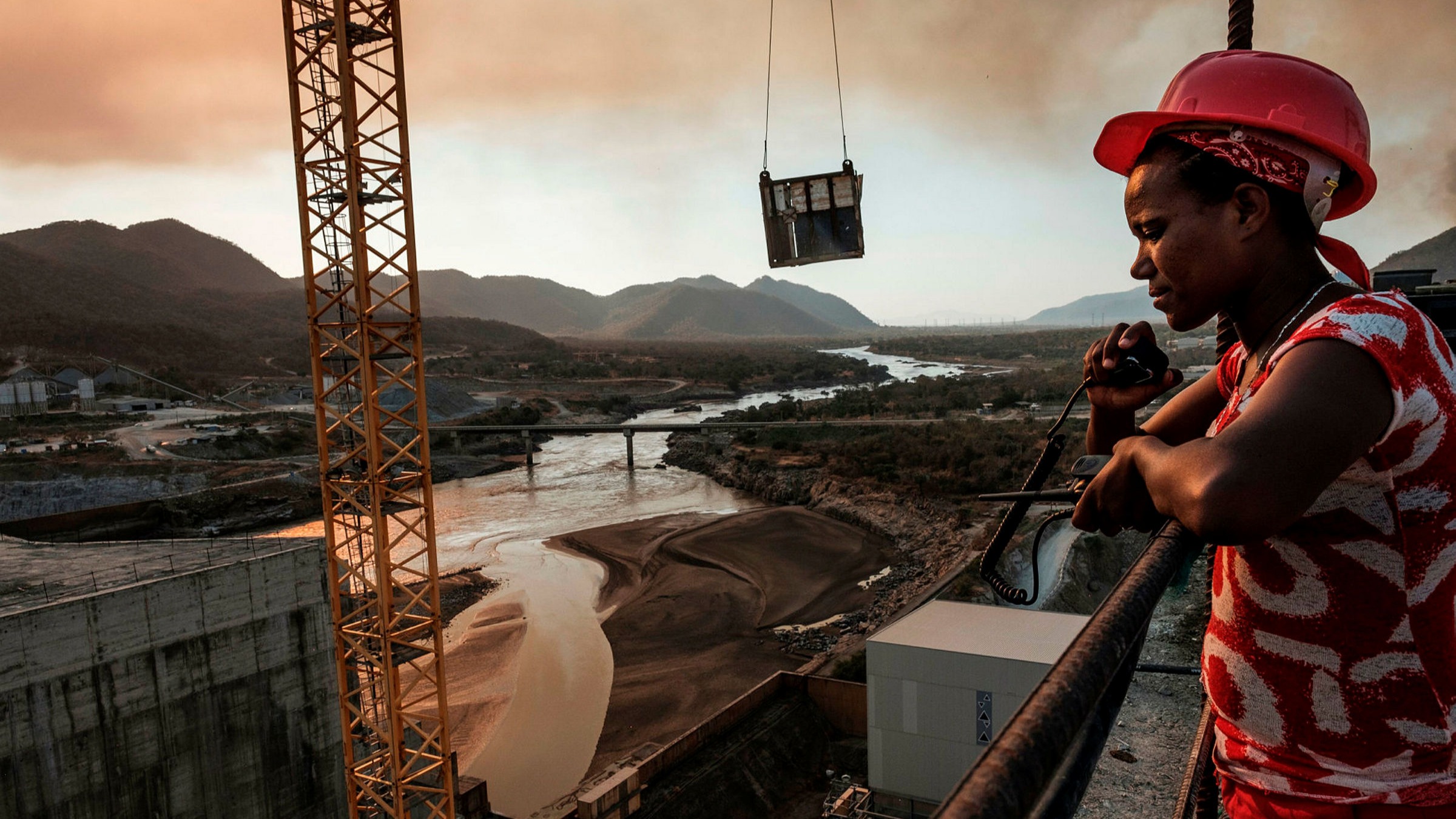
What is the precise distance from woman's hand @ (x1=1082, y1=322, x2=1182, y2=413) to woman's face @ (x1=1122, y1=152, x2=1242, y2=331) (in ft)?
0.77

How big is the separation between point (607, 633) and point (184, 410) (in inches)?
2046

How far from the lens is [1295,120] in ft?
4.19

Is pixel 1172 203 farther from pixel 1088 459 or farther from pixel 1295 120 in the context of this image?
pixel 1088 459

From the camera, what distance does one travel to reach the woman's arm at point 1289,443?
3.29 feet

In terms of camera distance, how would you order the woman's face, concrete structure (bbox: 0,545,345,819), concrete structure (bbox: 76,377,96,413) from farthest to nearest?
concrete structure (bbox: 76,377,96,413) < concrete structure (bbox: 0,545,345,819) < the woman's face

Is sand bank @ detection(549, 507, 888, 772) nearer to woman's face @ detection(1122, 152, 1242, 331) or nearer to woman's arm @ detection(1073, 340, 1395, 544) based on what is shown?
woman's face @ detection(1122, 152, 1242, 331)

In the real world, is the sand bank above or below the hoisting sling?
below

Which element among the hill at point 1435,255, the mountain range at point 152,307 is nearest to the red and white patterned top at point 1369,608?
the mountain range at point 152,307

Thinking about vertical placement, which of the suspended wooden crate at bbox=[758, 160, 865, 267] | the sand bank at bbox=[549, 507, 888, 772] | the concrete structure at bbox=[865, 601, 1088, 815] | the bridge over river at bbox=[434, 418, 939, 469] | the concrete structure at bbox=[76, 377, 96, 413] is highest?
the suspended wooden crate at bbox=[758, 160, 865, 267]

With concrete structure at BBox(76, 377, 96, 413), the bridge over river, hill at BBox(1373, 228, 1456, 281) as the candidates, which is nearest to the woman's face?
the bridge over river

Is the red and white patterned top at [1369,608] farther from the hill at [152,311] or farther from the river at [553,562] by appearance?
the hill at [152,311]

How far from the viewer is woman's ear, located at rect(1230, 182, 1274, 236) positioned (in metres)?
1.33

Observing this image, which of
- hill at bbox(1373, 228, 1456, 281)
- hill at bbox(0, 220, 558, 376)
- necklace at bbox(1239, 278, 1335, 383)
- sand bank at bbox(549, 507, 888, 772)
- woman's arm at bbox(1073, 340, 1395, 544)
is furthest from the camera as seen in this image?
hill at bbox(1373, 228, 1456, 281)

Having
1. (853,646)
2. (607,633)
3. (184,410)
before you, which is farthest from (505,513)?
(184,410)
